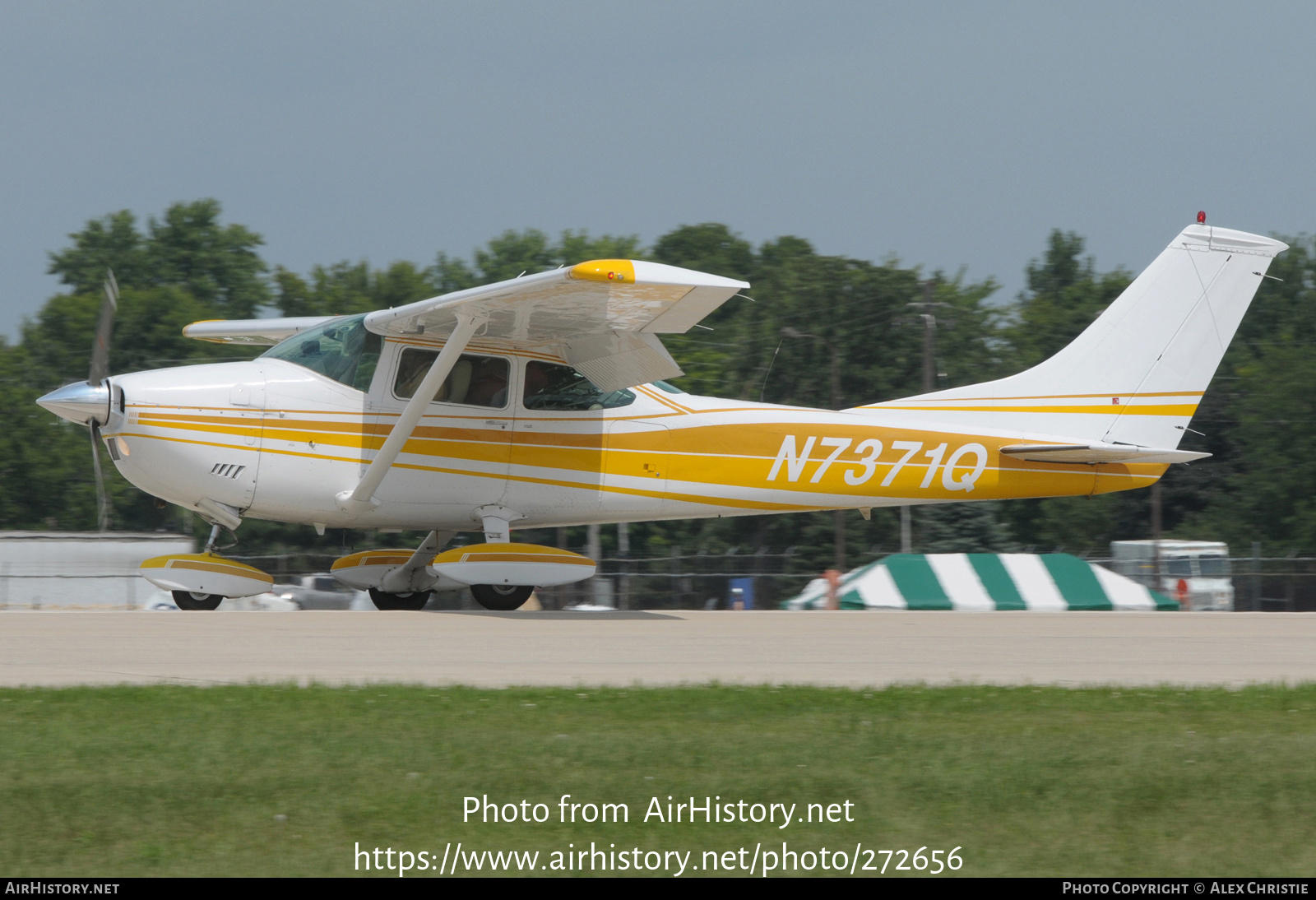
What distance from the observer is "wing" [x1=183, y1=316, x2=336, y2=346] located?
14531 millimetres

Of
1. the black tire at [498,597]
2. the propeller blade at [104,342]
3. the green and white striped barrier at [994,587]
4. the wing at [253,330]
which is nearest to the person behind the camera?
the propeller blade at [104,342]

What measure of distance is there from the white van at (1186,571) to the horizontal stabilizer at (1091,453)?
23.0ft

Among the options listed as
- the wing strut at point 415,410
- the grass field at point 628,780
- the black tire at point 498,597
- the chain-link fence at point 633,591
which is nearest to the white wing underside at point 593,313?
the wing strut at point 415,410

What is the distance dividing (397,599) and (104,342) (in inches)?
147

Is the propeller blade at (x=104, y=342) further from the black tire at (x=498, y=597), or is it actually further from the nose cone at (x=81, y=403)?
the black tire at (x=498, y=597)

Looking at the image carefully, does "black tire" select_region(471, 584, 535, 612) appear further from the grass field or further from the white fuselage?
the grass field

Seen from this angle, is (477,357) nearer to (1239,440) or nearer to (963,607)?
(963,607)

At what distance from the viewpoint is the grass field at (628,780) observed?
5.11m

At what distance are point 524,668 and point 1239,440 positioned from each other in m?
43.0

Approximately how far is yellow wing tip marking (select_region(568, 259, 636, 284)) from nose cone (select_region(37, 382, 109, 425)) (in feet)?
14.1

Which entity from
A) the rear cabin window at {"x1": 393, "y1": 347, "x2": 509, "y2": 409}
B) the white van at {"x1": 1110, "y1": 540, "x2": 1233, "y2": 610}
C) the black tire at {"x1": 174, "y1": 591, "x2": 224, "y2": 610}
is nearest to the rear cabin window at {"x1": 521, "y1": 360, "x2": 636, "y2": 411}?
the rear cabin window at {"x1": 393, "y1": 347, "x2": 509, "y2": 409}

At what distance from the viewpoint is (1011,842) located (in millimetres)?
5211

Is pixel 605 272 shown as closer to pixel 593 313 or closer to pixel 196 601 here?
pixel 593 313
